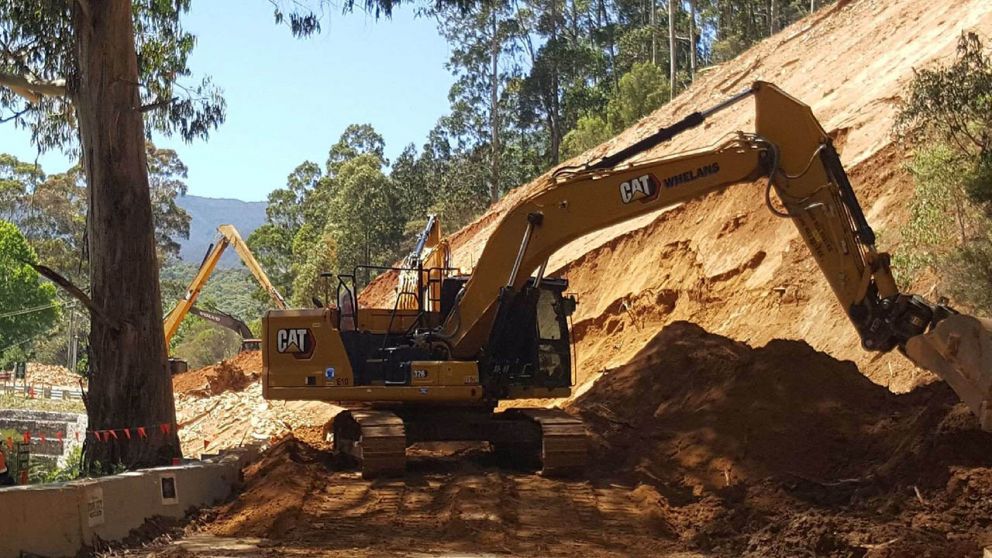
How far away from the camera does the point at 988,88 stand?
1806cm

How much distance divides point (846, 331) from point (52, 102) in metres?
14.1

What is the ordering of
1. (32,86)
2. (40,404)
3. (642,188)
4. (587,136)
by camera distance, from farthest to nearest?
(40,404), (587,136), (32,86), (642,188)

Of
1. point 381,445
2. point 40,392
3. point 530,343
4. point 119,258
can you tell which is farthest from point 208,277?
point 40,392

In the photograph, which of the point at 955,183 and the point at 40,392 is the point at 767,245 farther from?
the point at 40,392

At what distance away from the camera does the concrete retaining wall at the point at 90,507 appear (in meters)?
9.36

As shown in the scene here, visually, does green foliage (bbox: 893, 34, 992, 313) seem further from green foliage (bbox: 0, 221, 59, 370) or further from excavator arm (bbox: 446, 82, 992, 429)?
green foliage (bbox: 0, 221, 59, 370)

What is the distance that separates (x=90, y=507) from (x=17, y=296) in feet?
204

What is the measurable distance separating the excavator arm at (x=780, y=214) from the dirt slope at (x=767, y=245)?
5.55 m

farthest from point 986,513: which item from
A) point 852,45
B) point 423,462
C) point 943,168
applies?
point 852,45

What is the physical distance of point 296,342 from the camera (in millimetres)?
15773

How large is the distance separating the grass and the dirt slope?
3257 centimetres

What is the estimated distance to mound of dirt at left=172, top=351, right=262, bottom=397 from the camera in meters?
36.7

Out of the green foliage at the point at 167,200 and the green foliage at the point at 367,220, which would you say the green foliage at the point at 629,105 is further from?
the green foliage at the point at 167,200

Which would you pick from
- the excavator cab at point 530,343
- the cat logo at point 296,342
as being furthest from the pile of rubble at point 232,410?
the excavator cab at point 530,343
